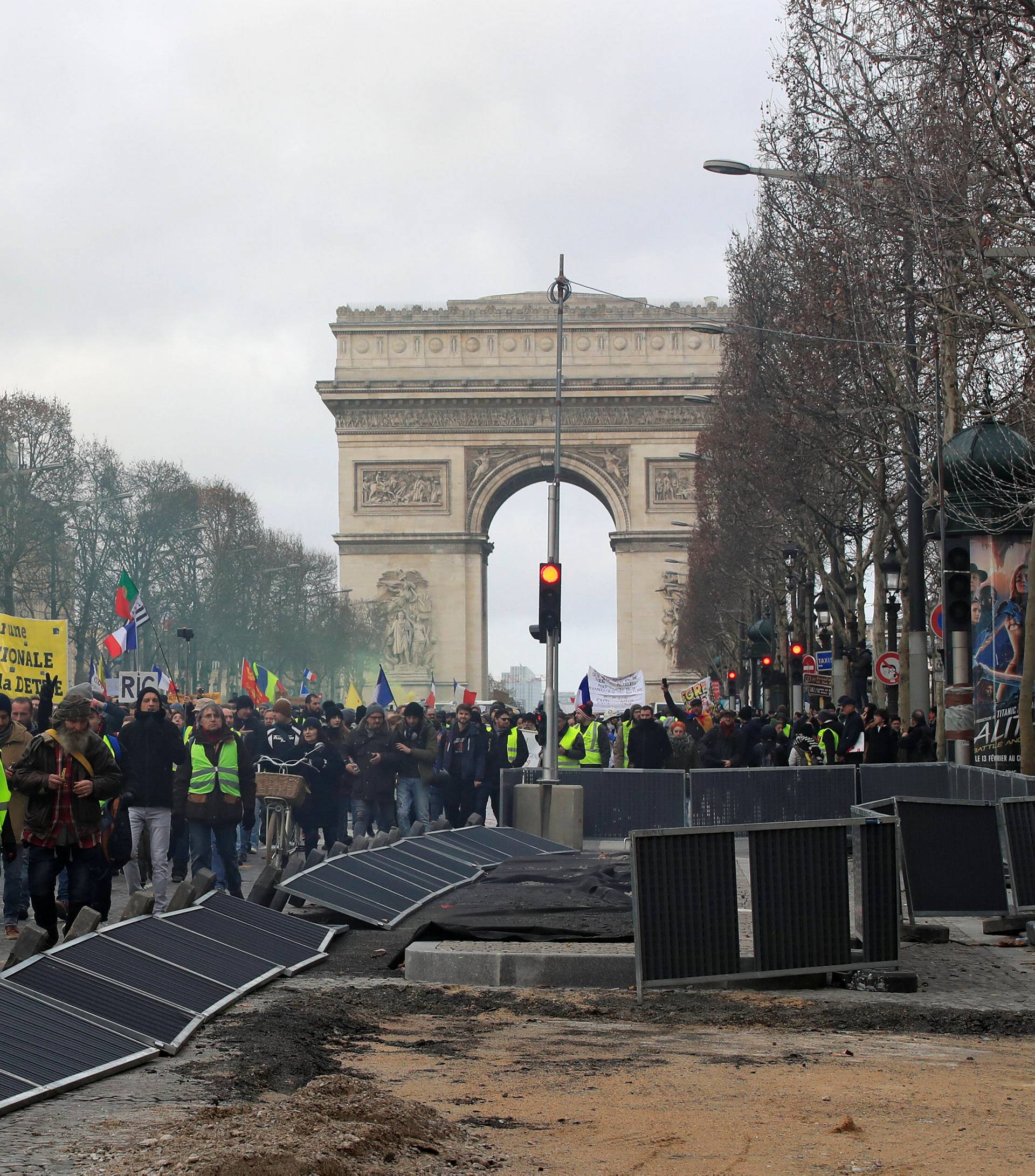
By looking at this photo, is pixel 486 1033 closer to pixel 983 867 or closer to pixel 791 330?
pixel 983 867

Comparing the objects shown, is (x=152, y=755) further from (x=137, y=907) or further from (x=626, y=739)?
(x=626, y=739)

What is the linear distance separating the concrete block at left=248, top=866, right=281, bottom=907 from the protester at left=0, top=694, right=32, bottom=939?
1596 millimetres

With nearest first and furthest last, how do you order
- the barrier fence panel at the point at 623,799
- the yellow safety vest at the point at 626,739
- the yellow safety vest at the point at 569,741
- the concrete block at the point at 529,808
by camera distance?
the concrete block at the point at 529,808 < the barrier fence panel at the point at 623,799 < the yellow safety vest at the point at 569,741 < the yellow safety vest at the point at 626,739

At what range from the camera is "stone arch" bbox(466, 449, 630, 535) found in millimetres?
71188

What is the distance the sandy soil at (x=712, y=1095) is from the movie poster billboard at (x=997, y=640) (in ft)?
31.9

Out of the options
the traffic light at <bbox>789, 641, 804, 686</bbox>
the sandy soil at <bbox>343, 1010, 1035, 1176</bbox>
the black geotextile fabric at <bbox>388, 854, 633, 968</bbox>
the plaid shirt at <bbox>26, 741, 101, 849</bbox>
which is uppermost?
the traffic light at <bbox>789, 641, 804, 686</bbox>

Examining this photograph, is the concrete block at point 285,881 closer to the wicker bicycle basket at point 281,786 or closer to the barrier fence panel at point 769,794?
the wicker bicycle basket at point 281,786

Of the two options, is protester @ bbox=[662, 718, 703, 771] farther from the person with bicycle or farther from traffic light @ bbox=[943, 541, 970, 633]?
the person with bicycle

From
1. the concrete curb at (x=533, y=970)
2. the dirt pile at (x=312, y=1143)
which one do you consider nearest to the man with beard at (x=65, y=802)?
the concrete curb at (x=533, y=970)

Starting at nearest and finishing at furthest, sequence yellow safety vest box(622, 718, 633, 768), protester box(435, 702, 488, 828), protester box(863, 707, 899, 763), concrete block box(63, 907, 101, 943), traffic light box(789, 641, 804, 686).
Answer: concrete block box(63, 907, 101, 943) → protester box(435, 702, 488, 828) → protester box(863, 707, 899, 763) → yellow safety vest box(622, 718, 633, 768) → traffic light box(789, 641, 804, 686)

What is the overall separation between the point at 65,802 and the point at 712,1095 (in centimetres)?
501

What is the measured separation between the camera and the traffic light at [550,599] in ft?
71.0

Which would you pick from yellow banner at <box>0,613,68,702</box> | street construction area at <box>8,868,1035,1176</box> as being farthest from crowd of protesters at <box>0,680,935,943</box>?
street construction area at <box>8,868,1035,1176</box>

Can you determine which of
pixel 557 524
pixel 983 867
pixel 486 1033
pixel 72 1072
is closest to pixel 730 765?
pixel 557 524
